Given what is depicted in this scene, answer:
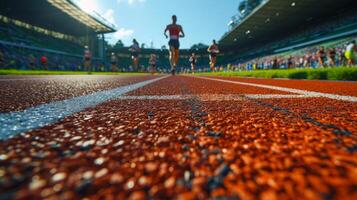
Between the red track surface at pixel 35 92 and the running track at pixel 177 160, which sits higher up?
the running track at pixel 177 160

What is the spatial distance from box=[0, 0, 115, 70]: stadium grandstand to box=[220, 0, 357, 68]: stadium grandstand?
2557 cm

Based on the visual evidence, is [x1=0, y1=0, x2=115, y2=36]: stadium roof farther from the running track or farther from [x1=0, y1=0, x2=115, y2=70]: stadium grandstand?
the running track

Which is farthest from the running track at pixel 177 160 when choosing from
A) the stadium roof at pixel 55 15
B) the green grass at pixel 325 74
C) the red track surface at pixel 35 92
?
the stadium roof at pixel 55 15

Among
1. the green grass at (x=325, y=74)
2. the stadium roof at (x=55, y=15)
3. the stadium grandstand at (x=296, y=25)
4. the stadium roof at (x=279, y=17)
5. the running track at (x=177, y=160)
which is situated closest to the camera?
the running track at (x=177, y=160)

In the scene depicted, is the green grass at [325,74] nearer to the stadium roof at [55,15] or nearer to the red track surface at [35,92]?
the red track surface at [35,92]

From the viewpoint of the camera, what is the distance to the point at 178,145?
29.8 inches

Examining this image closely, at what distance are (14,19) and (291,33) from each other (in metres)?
42.2

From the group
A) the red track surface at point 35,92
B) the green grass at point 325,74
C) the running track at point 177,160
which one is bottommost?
the red track surface at point 35,92

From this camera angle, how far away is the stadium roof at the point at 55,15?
35378mm

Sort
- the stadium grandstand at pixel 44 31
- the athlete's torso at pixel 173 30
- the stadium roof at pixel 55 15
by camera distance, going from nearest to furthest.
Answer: the athlete's torso at pixel 173 30
the stadium grandstand at pixel 44 31
the stadium roof at pixel 55 15

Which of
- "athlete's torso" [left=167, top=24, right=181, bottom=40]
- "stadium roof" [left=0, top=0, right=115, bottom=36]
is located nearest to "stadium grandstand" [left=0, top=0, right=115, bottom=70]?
"stadium roof" [left=0, top=0, right=115, bottom=36]

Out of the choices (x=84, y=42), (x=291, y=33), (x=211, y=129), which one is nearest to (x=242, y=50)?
(x=291, y=33)

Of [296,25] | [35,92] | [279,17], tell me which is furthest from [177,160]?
[296,25]

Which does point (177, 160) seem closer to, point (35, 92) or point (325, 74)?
point (35, 92)
